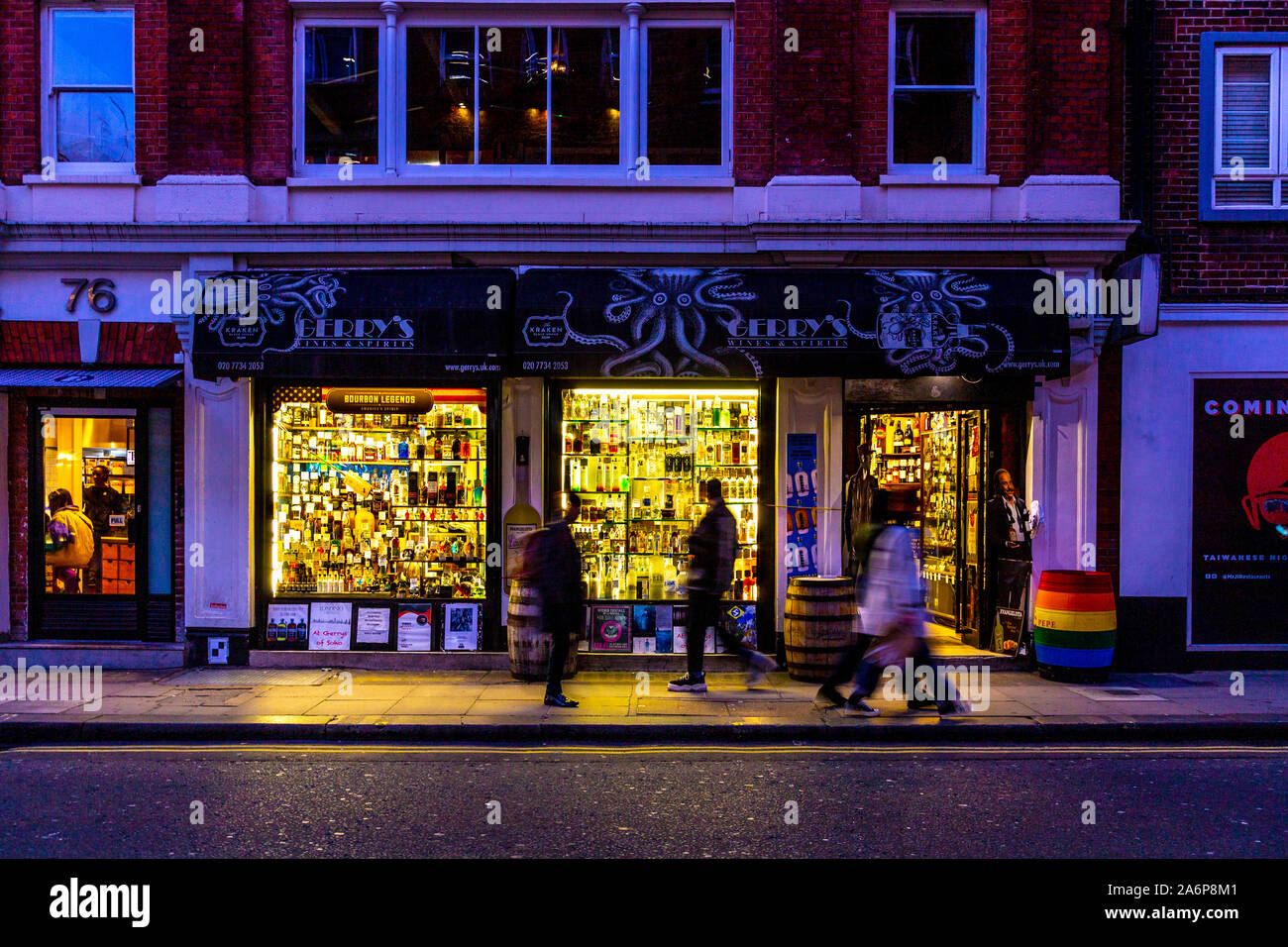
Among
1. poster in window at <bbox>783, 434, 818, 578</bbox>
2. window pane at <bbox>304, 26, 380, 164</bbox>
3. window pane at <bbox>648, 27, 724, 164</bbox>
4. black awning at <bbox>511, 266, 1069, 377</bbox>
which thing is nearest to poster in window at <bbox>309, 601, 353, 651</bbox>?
black awning at <bbox>511, 266, 1069, 377</bbox>

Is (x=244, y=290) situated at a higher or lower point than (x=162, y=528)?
higher

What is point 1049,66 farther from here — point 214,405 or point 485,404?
point 214,405

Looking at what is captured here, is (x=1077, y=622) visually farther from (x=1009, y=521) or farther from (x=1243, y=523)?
(x=1243, y=523)

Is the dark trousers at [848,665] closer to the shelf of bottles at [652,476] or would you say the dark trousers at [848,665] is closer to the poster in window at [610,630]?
the shelf of bottles at [652,476]

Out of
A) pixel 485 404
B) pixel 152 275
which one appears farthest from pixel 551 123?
pixel 152 275

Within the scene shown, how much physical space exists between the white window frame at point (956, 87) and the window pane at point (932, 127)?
0.07 meters

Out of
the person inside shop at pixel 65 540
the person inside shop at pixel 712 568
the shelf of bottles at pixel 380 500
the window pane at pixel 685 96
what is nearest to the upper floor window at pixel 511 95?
the window pane at pixel 685 96

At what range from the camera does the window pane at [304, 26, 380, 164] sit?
36.6 feet

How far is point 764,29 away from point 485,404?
210 inches

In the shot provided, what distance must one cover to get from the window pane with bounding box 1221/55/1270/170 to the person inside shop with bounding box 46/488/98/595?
13.9 m

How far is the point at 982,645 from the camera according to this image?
11.3 m

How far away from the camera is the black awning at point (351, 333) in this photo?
10000 mm

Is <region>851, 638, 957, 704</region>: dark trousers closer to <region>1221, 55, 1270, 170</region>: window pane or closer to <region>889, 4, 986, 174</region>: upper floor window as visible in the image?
<region>889, 4, 986, 174</region>: upper floor window

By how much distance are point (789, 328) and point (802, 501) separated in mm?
2046
